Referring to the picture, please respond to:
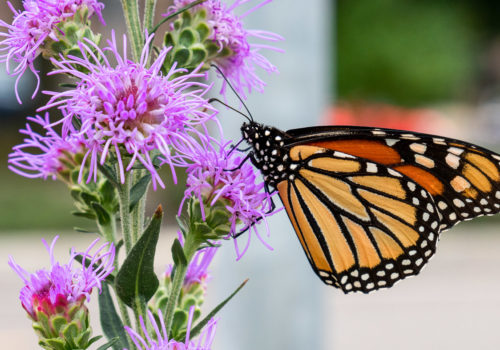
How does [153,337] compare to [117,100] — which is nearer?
[117,100]

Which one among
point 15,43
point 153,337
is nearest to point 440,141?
point 153,337

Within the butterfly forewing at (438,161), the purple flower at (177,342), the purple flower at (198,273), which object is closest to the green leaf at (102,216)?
the purple flower at (198,273)

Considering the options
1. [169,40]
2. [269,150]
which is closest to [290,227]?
[269,150]

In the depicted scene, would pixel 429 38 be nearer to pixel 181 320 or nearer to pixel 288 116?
pixel 288 116

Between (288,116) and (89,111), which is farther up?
(288,116)

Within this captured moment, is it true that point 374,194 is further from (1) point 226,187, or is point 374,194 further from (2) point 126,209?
(2) point 126,209

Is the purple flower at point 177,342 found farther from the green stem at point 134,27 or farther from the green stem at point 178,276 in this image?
the green stem at point 134,27

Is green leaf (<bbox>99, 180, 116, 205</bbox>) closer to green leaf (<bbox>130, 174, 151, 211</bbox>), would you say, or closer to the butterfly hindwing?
green leaf (<bbox>130, 174, 151, 211</bbox>)
